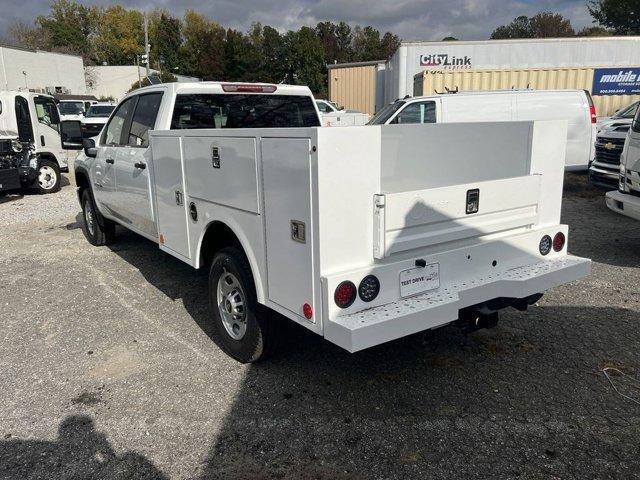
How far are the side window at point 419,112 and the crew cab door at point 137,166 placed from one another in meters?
7.28

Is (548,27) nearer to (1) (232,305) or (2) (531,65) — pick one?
(2) (531,65)

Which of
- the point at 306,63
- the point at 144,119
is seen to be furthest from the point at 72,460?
the point at 306,63

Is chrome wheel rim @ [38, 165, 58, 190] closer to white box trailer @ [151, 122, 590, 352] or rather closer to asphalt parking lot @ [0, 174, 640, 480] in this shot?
asphalt parking lot @ [0, 174, 640, 480]

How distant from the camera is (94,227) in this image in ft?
25.0

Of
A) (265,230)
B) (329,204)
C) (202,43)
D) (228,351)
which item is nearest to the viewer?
(329,204)

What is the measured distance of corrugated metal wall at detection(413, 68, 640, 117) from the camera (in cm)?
1625

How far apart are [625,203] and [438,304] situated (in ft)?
15.0

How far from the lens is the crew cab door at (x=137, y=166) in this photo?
508 centimetres

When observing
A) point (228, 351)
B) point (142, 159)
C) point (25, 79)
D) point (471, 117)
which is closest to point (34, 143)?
point (142, 159)

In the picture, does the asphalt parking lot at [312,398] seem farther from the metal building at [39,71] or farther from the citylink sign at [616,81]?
the metal building at [39,71]

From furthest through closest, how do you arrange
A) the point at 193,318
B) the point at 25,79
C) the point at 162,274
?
the point at 25,79
the point at 162,274
the point at 193,318

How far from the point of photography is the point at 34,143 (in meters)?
12.7

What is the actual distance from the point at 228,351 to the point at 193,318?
100cm

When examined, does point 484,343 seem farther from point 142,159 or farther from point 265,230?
point 142,159
